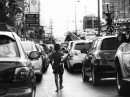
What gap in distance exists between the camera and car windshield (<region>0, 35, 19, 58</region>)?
547 cm

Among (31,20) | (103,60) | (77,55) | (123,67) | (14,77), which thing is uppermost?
(31,20)

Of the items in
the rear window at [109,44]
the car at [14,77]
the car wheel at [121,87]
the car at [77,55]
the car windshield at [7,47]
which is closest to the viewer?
the car at [14,77]

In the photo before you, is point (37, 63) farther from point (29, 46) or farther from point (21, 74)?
point (21, 74)

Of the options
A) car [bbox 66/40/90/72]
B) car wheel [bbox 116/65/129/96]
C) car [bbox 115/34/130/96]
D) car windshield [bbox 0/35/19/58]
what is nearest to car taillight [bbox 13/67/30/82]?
car windshield [bbox 0/35/19/58]

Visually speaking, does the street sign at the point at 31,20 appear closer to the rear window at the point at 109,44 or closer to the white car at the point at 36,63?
the white car at the point at 36,63

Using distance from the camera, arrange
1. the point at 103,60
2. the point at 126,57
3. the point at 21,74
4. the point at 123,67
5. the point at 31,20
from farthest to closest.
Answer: the point at 31,20 → the point at 103,60 → the point at 123,67 → the point at 126,57 → the point at 21,74

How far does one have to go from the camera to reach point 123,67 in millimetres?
8633

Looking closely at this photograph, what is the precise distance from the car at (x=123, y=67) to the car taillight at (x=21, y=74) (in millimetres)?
3583

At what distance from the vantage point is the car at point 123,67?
840 cm

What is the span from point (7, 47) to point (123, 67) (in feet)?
12.5

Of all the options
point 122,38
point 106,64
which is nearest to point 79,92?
point 106,64

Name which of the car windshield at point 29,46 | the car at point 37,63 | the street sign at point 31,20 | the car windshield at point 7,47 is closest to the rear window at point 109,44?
the car at point 37,63

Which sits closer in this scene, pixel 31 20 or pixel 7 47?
pixel 7 47

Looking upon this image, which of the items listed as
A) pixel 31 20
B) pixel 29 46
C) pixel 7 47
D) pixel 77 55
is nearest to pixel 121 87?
pixel 7 47
